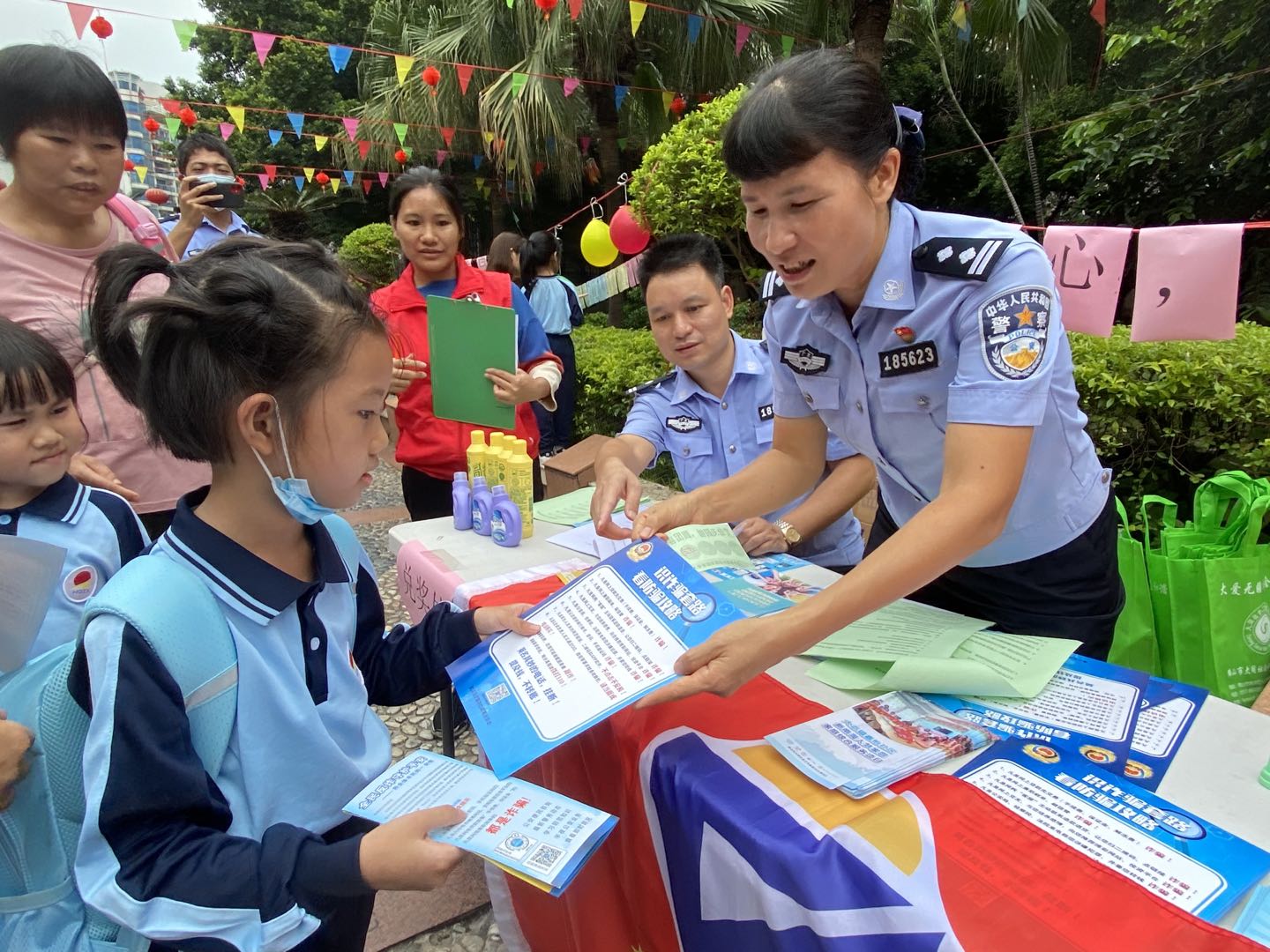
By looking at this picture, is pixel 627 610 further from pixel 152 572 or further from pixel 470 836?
pixel 152 572

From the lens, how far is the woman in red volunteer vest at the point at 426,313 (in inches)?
94.4

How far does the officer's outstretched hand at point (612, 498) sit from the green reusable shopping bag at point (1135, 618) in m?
1.31

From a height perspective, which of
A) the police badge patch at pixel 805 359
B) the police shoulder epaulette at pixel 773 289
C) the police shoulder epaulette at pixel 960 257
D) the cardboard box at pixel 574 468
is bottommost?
the cardboard box at pixel 574 468

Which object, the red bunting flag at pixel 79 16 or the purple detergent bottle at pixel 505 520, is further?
the red bunting flag at pixel 79 16

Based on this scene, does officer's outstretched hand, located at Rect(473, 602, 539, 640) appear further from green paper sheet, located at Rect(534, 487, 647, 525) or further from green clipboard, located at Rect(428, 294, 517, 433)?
green clipboard, located at Rect(428, 294, 517, 433)

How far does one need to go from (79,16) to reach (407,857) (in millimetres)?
7016

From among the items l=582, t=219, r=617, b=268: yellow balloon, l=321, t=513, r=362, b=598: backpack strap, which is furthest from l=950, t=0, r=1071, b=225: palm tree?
l=321, t=513, r=362, b=598: backpack strap

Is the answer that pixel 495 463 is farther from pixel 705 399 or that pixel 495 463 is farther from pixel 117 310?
pixel 117 310

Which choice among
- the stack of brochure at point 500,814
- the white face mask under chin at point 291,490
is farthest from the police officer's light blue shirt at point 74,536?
the stack of brochure at point 500,814

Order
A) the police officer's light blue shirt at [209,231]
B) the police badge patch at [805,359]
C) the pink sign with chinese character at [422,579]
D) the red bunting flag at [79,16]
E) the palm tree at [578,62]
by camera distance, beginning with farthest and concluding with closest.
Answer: the palm tree at [578,62], the red bunting flag at [79,16], the police officer's light blue shirt at [209,231], the pink sign with chinese character at [422,579], the police badge patch at [805,359]

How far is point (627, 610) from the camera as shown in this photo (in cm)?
117

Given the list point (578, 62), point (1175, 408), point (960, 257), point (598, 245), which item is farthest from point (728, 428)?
point (578, 62)

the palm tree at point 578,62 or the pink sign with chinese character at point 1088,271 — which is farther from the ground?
the palm tree at point 578,62

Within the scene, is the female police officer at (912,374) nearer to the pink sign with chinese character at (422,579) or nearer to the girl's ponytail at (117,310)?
the pink sign with chinese character at (422,579)
